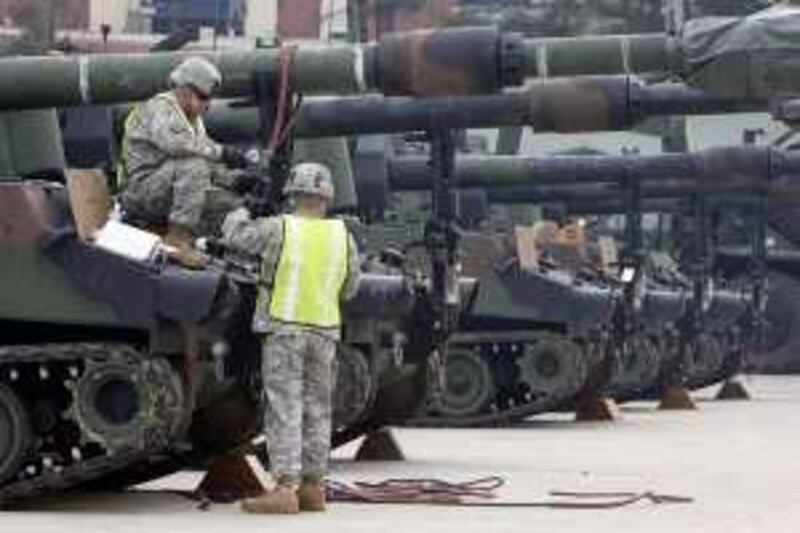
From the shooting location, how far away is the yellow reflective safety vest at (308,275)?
11.5 m

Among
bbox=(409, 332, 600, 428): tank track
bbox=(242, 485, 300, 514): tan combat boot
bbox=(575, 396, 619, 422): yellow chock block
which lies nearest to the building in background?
bbox=(575, 396, 619, 422): yellow chock block

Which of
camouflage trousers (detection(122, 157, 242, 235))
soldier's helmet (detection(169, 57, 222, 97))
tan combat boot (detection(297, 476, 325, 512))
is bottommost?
tan combat boot (detection(297, 476, 325, 512))

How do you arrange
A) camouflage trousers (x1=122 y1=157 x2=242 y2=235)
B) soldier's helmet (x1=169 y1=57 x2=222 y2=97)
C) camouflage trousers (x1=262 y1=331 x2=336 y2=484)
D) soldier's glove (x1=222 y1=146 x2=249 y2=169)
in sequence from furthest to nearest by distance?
1. soldier's glove (x1=222 y1=146 x2=249 y2=169)
2. soldier's helmet (x1=169 y1=57 x2=222 y2=97)
3. camouflage trousers (x1=122 y1=157 x2=242 y2=235)
4. camouflage trousers (x1=262 y1=331 x2=336 y2=484)

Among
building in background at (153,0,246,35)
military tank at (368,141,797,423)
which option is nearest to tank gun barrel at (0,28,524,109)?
military tank at (368,141,797,423)

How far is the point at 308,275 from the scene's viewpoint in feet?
38.0

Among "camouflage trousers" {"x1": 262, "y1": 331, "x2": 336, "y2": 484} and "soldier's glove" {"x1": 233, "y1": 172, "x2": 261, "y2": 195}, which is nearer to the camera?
"camouflage trousers" {"x1": 262, "y1": 331, "x2": 336, "y2": 484}

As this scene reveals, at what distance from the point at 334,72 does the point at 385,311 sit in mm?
1998

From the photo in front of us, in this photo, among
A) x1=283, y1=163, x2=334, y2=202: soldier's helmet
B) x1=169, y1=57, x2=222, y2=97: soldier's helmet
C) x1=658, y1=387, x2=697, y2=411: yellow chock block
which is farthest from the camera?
x1=658, y1=387, x2=697, y2=411: yellow chock block

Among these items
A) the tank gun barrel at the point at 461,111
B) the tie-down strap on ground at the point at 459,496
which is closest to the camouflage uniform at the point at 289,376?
the tie-down strap on ground at the point at 459,496

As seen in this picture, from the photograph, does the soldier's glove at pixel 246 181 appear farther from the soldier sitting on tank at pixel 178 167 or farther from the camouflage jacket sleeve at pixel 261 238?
the camouflage jacket sleeve at pixel 261 238

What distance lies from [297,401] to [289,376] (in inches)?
4.9

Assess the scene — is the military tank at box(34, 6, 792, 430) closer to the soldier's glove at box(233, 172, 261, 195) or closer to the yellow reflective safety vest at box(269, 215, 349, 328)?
the soldier's glove at box(233, 172, 261, 195)

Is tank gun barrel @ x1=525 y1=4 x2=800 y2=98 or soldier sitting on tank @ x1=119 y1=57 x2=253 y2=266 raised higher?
tank gun barrel @ x1=525 y1=4 x2=800 y2=98

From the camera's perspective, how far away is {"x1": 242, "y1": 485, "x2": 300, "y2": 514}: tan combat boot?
37.6 feet
